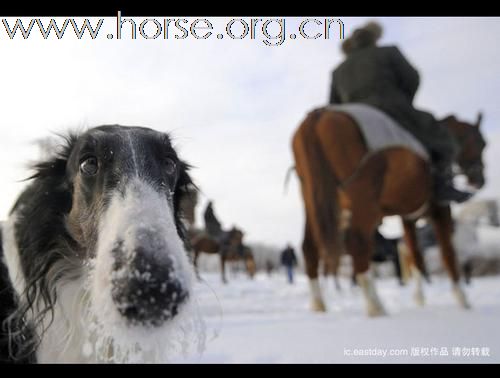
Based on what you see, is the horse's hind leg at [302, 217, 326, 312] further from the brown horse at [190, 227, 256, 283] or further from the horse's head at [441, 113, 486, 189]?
the brown horse at [190, 227, 256, 283]

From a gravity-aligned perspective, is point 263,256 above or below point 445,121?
below

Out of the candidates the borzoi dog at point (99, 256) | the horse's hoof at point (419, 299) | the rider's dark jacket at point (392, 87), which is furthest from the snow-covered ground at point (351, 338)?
the rider's dark jacket at point (392, 87)

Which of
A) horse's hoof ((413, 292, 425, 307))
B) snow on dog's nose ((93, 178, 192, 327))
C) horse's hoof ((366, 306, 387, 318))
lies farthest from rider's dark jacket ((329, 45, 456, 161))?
snow on dog's nose ((93, 178, 192, 327))

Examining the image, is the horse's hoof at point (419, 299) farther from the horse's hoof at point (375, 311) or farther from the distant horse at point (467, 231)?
the horse's hoof at point (375, 311)

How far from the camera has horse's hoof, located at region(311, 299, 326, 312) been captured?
3084 mm

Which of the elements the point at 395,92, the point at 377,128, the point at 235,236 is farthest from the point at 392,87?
the point at 235,236

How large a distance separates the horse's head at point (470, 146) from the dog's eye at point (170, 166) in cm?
373

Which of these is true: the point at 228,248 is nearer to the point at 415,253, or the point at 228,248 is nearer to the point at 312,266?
the point at 415,253

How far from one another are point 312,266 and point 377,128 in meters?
1.26

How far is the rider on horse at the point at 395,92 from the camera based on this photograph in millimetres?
3271

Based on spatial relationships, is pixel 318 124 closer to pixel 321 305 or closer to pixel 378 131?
pixel 378 131

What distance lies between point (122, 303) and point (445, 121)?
4175 millimetres
